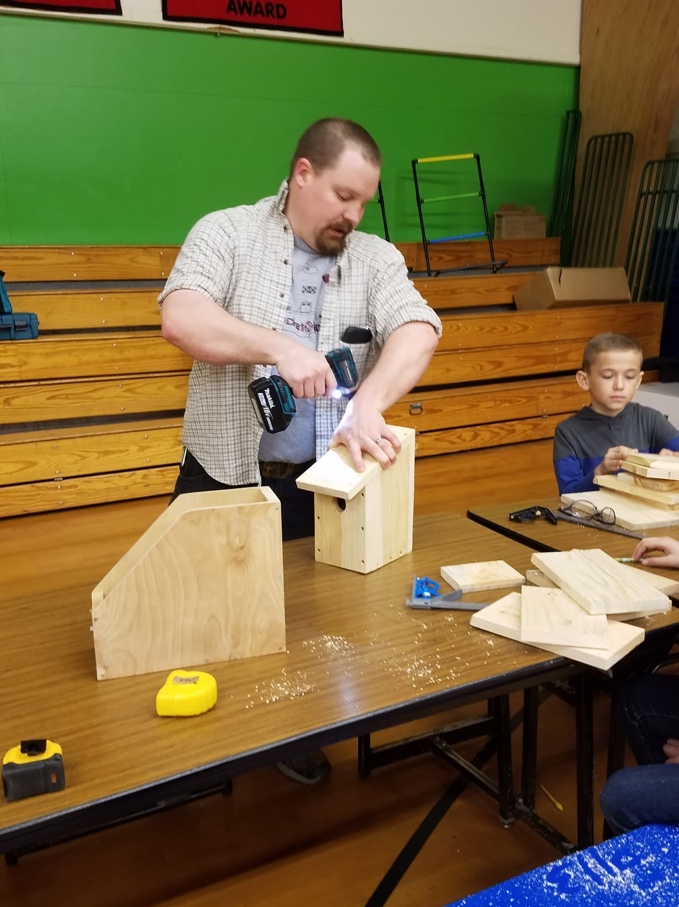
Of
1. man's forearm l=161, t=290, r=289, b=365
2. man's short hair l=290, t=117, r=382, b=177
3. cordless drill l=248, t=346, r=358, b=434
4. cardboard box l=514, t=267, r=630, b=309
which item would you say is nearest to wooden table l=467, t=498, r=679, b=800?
cordless drill l=248, t=346, r=358, b=434

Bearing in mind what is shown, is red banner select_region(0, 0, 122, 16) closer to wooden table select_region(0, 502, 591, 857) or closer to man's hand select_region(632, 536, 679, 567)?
wooden table select_region(0, 502, 591, 857)

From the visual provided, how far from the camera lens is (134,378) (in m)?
4.63

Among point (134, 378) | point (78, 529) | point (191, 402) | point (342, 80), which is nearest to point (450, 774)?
point (191, 402)

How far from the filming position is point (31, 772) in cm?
93

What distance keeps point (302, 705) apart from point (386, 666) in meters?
0.17

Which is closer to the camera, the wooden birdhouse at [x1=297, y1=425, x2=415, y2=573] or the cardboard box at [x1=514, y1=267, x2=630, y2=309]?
the wooden birdhouse at [x1=297, y1=425, x2=415, y2=573]

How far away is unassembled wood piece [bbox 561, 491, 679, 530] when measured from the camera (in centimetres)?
189

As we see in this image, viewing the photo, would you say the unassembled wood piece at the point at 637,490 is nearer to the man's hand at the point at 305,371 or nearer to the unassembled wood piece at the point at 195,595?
the man's hand at the point at 305,371

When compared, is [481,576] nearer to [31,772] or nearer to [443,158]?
[31,772]

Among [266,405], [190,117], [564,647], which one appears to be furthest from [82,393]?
[564,647]

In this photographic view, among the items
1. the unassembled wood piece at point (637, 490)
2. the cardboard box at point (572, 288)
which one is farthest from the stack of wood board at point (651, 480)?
the cardboard box at point (572, 288)

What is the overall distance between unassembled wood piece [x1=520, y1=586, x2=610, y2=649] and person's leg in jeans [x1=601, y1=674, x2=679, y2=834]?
22cm

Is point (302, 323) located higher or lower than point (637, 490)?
higher

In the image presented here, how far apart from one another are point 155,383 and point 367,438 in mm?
3322
